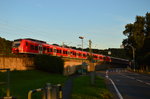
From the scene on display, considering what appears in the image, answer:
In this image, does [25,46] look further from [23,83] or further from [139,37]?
[139,37]

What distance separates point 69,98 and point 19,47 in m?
25.3

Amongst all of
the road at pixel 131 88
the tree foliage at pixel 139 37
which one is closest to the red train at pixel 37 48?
the road at pixel 131 88

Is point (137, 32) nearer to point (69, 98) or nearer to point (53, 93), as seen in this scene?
point (69, 98)

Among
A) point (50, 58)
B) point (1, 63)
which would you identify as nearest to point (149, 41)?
point (50, 58)

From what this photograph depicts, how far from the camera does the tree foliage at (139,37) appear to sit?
60844 mm

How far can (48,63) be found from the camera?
42.5 m

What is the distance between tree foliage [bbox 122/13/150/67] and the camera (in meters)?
60.8

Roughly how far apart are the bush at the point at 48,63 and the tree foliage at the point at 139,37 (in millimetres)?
24729

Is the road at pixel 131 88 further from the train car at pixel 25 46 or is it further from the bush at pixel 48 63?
the bush at pixel 48 63

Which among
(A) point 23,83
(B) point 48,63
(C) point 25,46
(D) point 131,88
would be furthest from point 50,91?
(B) point 48,63

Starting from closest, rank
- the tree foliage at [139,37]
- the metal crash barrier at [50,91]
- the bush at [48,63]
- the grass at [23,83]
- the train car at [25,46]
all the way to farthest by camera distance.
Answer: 1. the metal crash barrier at [50,91]
2. the grass at [23,83]
3. the train car at [25,46]
4. the bush at [48,63]
5. the tree foliage at [139,37]

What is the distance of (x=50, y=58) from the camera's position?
4200 centimetres

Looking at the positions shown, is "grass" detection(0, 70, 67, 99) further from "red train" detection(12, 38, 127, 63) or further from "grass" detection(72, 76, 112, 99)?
"red train" detection(12, 38, 127, 63)

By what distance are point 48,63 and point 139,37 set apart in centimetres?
3039
